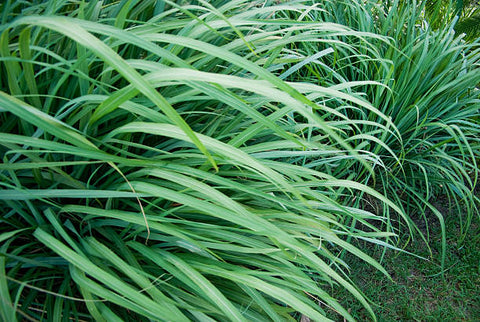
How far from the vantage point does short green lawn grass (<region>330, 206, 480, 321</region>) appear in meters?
1.65

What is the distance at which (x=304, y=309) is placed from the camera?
0.98 m

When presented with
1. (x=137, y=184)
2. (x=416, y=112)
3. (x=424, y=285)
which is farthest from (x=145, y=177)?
(x=416, y=112)

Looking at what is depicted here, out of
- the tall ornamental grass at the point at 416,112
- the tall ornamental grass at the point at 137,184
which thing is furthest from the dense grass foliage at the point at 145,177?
the tall ornamental grass at the point at 416,112

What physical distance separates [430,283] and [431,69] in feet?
3.57

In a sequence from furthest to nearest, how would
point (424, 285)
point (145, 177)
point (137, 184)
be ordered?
point (424, 285) → point (145, 177) → point (137, 184)

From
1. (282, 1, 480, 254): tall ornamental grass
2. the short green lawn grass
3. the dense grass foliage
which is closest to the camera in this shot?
the dense grass foliage

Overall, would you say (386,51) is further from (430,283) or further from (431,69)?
(430,283)

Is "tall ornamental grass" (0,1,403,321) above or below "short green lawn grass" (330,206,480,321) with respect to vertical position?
above

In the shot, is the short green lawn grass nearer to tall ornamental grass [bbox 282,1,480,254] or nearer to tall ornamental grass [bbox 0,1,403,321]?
tall ornamental grass [bbox 282,1,480,254]

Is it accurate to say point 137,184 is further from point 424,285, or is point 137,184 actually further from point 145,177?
point 424,285

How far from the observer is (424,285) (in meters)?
1.75

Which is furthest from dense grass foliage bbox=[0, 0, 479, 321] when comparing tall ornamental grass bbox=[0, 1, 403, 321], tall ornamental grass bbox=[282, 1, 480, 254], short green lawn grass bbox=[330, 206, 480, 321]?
tall ornamental grass bbox=[282, 1, 480, 254]

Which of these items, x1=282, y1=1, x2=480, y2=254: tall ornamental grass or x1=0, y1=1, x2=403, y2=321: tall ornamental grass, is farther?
x1=282, y1=1, x2=480, y2=254: tall ornamental grass

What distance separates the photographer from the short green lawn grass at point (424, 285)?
1.65m
